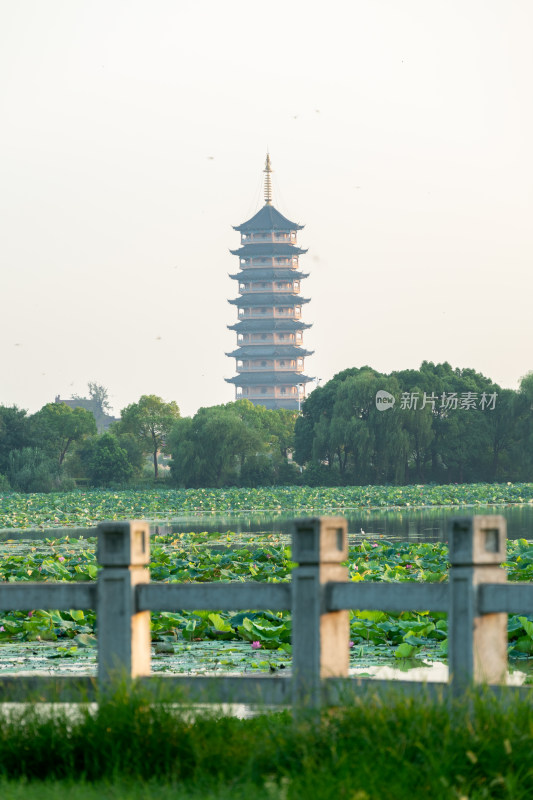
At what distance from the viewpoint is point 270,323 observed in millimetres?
117625

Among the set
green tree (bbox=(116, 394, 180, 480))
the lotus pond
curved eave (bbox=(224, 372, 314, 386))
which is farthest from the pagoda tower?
the lotus pond

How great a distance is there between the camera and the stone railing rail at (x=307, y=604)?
4.73m

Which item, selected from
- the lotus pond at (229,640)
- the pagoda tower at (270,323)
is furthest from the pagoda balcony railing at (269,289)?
the lotus pond at (229,640)

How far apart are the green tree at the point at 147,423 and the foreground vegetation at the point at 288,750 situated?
75.0 m

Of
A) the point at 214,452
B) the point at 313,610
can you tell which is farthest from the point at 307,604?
the point at 214,452

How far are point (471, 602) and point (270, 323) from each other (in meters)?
113

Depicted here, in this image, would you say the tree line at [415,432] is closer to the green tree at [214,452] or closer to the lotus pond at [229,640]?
the green tree at [214,452]

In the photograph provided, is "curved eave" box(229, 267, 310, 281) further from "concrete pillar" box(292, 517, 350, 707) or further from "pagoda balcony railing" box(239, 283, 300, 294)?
"concrete pillar" box(292, 517, 350, 707)

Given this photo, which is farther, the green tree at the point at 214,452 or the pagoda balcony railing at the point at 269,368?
the pagoda balcony railing at the point at 269,368

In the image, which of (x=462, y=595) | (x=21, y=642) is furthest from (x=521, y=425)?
(x=462, y=595)

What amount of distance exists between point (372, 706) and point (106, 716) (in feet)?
3.30

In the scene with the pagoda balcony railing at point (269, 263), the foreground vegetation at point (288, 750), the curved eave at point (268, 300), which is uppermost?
the pagoda balcony railing at point (269, 263)

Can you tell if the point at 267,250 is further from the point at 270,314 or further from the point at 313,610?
the point at 313,610

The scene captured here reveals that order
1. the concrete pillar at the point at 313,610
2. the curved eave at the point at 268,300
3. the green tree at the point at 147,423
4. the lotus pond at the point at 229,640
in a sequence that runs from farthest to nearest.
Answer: the curved eave at the point at 268,300 < the green tree at the point at 147,423 < the lotus pond at the point at 229,640 < the concrete pillar at the point at 313,610
